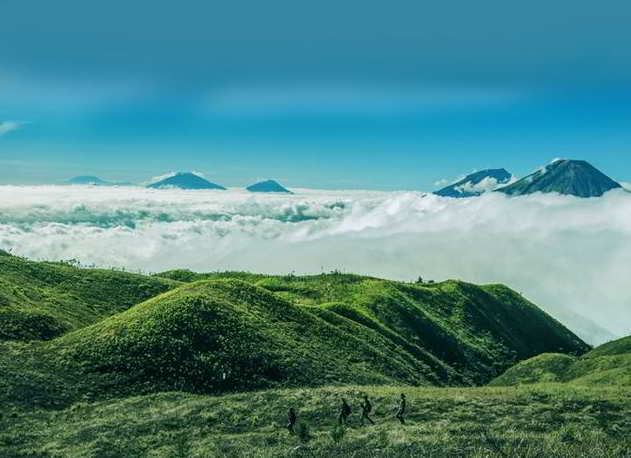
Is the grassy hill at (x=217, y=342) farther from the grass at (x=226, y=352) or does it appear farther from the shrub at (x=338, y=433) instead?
the shrub at (x=338, y=433)

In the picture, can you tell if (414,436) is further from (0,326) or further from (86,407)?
(0,326)

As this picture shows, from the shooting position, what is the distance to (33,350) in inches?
2847

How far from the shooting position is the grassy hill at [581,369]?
7931 cm

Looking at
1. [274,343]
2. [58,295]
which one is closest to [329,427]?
[274,343]

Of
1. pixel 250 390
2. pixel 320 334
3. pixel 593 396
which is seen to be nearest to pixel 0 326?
pixel 250 390

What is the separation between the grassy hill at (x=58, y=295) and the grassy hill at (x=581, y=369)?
85.6 metres

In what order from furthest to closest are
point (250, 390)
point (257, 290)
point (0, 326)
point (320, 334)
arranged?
point (257, 290)
point (320, 334)
point (0, 326)
point (250, 390)

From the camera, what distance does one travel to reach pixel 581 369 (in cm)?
10381

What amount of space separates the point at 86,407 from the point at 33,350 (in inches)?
817

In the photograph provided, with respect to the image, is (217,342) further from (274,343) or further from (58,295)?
(58,295)

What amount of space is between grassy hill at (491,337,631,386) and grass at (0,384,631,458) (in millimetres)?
27886

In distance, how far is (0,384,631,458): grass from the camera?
35344mm

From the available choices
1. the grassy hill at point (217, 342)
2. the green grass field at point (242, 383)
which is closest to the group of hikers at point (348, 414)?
the green grass field at point (242, 383)

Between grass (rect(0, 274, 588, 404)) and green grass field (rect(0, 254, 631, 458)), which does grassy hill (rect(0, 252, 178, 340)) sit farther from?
grass (rect(0, 274, 588, 404))
